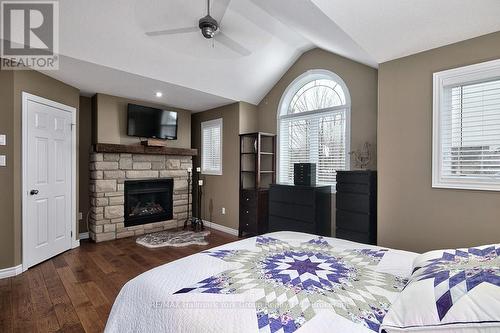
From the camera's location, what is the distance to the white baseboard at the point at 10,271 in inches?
114

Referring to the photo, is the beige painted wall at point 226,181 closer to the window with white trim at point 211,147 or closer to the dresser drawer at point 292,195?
the window with white trim at point 211,147

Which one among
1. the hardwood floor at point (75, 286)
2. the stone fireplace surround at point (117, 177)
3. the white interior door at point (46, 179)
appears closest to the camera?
the hardwood floor at point (75, 286)

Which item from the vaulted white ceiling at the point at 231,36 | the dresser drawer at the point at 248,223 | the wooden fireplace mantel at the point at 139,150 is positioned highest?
the vaulted white ceiling at the point at 231,36

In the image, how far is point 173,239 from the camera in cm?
436

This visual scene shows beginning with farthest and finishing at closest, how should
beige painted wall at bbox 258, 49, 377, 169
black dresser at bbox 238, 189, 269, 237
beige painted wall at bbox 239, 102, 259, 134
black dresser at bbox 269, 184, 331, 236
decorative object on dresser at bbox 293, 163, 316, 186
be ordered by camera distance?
beige painted wall at bbox 239, 102, 259, 134
black dresser at bbox 238, 189, 269, 237
decorative object on dresser at bbox 293, 163, 316, 186
black dresser at bbox 269, 184, 331, 236
beige painted wall at bbox 258, 49, 377, 169

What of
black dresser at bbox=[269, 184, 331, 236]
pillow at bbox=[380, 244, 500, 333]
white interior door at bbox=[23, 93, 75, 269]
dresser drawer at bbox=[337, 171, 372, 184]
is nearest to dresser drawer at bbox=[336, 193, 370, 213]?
dresser drawer at bbox=[337, 171, 372, 184]

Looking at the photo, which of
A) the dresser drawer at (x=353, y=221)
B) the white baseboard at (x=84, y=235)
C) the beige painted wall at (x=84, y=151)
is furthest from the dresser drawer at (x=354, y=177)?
the white baseboard at (x=84, y=235)

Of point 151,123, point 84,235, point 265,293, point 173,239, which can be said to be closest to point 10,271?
point 84,235

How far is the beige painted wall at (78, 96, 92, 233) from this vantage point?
14.6ft

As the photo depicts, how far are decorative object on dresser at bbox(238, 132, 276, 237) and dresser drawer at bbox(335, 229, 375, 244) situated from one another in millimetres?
1582

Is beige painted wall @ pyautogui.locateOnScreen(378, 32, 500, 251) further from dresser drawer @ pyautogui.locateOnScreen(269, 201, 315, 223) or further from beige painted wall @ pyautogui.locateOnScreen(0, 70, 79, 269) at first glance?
beige painted wall @ pyautogui.locateOnScreen(0, 70, 79, 269)

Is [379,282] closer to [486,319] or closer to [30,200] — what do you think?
[486,319]

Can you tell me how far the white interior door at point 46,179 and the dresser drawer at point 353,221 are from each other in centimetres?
381

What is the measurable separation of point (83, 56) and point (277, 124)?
2.99 meters
